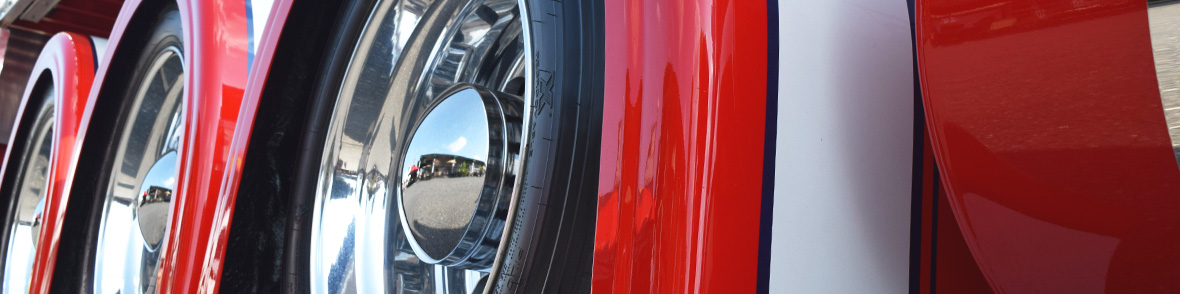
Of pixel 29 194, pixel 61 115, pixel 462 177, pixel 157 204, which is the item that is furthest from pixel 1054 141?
pixel 29 194

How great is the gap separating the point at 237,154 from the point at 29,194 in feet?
6.07

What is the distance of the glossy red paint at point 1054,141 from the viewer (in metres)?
0.32

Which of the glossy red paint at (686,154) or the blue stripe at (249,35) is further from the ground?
the blue stripe at (249,35)

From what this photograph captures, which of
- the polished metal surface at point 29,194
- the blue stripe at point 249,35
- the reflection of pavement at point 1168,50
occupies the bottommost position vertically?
the polished metal surface at point 29,194

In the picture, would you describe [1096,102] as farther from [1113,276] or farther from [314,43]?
[314,43]

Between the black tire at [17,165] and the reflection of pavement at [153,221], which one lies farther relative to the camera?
the black tire at [17,165]

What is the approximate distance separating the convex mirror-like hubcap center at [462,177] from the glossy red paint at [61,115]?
1014 mm

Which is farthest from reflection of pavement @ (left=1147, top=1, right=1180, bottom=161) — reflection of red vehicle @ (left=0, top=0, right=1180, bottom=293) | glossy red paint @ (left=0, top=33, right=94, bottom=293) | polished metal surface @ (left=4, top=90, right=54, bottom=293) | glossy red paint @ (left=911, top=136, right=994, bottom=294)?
polished metal surface @ (left=4, top=90, right=54, bottom=293)

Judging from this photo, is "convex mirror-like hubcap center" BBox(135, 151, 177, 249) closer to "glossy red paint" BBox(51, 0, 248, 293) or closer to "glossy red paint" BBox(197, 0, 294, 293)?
"glossy red paint" BBox(51, 0, 248, 293)

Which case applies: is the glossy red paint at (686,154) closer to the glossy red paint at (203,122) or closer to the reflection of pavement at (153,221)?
the glossy red paint at (203,122)

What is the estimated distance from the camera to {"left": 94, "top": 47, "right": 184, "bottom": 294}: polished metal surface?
1306 mm

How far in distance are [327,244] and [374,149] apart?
106mm

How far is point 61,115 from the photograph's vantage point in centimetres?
177

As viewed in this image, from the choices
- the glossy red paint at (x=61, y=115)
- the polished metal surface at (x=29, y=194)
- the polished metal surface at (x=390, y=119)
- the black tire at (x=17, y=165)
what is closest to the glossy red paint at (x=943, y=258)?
the polished metal surface at (x=390, y=119)
